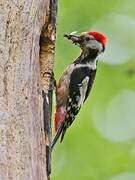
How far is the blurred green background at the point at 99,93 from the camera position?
6191mm

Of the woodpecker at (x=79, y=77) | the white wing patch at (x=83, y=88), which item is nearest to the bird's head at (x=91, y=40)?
the woodpecker at (x=79, y=77)

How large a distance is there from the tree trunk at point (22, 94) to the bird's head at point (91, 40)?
4.67 feet

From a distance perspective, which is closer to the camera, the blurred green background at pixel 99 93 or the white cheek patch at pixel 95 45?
the white cheek patch at pixel 95 45

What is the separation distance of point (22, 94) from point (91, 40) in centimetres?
184

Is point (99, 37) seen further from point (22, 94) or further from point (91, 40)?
point (22, 94)

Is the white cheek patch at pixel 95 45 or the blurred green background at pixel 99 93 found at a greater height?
the white cheek patch at pixel 95 45

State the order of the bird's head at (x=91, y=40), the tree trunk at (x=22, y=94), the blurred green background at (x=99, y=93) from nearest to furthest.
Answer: the tree trunk at (x=22, y=94)
the bird's head at (x=91, y=40)
the blurred green background at (x=99, y=93)

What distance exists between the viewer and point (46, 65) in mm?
3520

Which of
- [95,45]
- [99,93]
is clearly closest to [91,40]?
[95,45]

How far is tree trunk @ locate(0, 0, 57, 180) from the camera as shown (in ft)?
9.87

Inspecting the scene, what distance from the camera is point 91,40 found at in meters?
4.90

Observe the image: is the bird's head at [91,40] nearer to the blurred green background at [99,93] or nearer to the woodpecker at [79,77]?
the woodpecker at [79,77]

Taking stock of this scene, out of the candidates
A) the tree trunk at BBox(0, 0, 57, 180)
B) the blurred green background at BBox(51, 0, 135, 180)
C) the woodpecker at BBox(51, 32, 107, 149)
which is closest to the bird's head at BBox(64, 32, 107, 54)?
the woodpecker at BBox(51, 32, 107, 149)

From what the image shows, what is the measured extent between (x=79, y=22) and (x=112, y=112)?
4.42 feet
